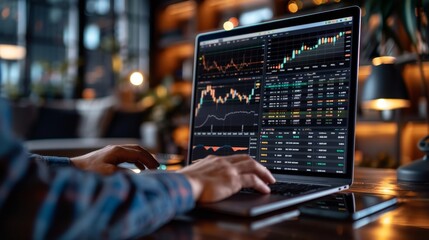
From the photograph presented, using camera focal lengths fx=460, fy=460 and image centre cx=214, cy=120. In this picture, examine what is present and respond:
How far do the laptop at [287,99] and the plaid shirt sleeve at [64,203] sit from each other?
11.7 inches

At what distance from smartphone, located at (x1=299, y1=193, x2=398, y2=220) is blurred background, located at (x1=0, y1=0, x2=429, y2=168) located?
350 cm

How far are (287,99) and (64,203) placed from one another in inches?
23.8

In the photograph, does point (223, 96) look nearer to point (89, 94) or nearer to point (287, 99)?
point (287, 99)

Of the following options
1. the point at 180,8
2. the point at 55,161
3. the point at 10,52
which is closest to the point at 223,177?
the point at 55,161

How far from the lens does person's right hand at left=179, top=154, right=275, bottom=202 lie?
0.66 m

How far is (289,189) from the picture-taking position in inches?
31.9

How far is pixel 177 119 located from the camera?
641 centimetres

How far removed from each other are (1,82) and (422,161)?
6.37 metres

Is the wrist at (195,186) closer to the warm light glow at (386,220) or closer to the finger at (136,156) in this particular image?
the warm light glow at (386,220)

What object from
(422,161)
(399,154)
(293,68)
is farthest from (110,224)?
(399,154)

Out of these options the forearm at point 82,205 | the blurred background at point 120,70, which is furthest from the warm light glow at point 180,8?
the forearm at point 82,205

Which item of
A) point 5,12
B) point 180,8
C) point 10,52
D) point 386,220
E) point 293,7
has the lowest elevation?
point 386,220

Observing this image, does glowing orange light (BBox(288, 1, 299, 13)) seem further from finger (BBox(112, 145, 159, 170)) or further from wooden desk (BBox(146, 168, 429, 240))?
wooden desk (BBox(146, 168, 429, 240))

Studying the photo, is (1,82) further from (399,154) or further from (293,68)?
(293,68)
